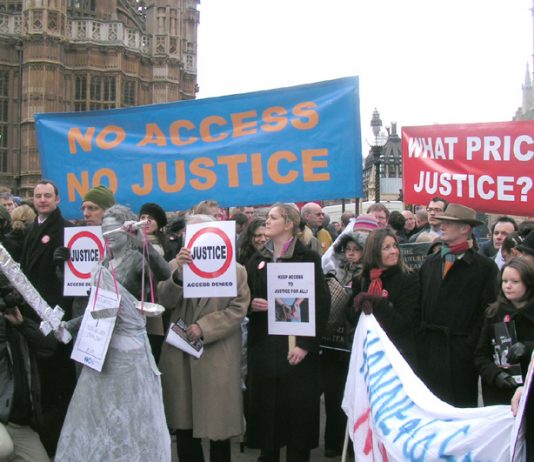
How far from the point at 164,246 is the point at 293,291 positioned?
1583 millimetres

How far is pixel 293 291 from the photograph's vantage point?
14.8 feet

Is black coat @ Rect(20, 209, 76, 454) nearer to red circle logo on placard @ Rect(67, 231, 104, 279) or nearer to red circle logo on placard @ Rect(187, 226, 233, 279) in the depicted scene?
red circle logo on placard @ Rect(67, 231, 104, 279)

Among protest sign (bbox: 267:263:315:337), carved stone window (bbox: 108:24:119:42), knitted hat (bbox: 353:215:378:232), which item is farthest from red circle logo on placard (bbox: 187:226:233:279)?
carved stone window (bbox: 108:24:119:42)

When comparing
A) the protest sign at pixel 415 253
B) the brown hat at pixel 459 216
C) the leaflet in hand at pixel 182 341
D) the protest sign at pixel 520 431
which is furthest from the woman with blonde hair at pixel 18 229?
the protest sign at pixel 520 431

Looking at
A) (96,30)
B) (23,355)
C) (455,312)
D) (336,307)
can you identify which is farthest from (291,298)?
(96,30)

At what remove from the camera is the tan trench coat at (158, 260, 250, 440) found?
439cm

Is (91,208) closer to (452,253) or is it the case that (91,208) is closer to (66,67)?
(452,253)

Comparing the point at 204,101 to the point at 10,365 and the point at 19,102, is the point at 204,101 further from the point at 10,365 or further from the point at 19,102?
the point at 19,102

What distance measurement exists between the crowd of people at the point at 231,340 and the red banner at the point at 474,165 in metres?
0.48

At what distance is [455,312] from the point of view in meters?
4.29

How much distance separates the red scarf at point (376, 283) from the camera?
4477 millimetres

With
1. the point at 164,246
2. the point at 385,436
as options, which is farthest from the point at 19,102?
the point at 385,436

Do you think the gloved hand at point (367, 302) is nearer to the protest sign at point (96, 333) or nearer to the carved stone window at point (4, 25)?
the protest sign at point (96, 333)

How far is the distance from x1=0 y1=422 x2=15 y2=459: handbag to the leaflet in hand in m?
1.10
